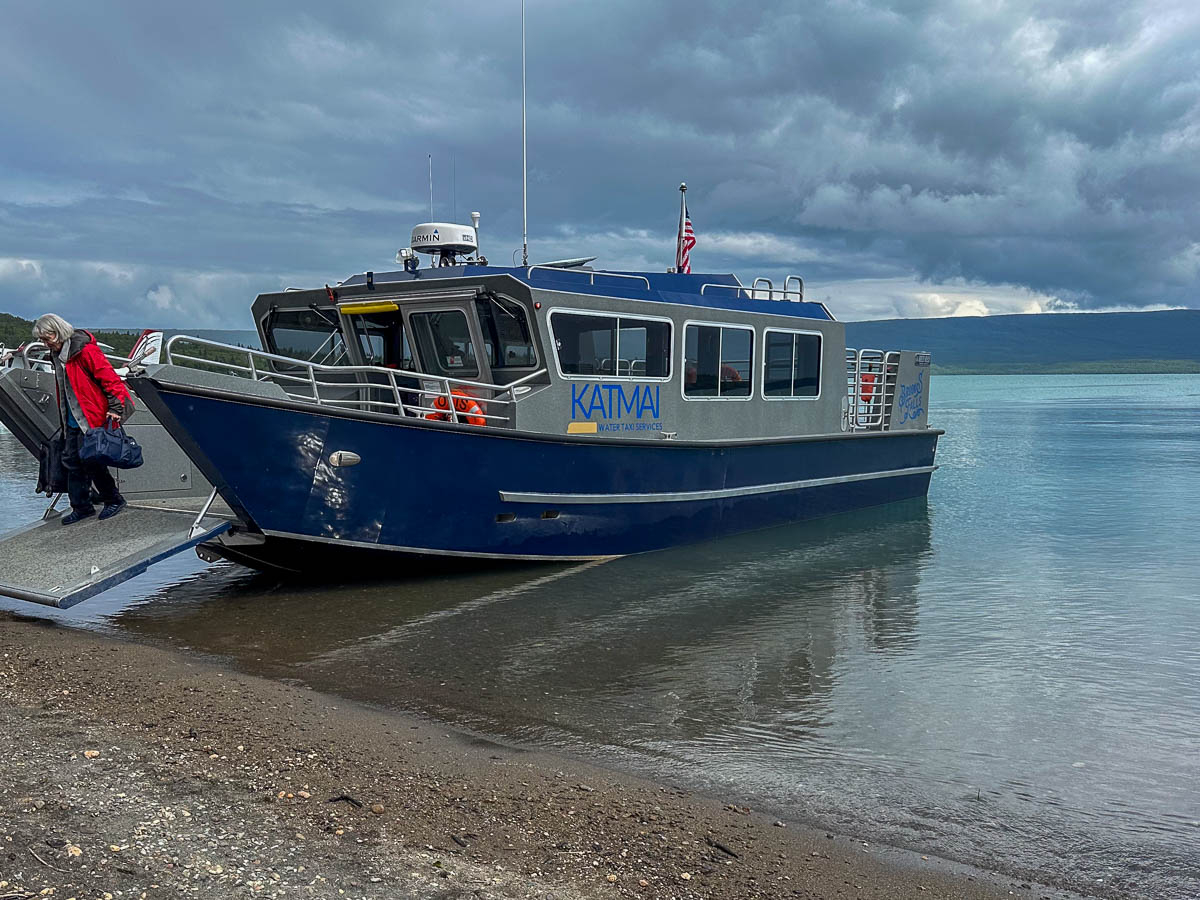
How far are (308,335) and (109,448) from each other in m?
3.25

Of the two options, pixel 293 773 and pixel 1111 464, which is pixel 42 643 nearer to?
pixel 293 773

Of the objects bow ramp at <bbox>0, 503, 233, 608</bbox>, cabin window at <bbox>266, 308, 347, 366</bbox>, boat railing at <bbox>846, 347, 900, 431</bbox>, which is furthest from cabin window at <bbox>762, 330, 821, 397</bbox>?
bow ramp at <bbox>0, 503, 233, 608</bbox>

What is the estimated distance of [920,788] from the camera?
488 cm

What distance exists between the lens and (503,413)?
367 inches

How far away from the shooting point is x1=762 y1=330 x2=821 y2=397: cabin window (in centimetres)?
1169

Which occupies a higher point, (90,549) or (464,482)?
(464,482)

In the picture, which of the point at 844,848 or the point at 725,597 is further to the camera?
the point at 725,597

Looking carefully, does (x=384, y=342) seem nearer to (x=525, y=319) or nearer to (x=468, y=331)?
(x=468, y=331)

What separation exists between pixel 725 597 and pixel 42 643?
5639mm

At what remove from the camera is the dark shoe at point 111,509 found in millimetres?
8281

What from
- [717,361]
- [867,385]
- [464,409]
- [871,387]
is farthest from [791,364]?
[464,409]

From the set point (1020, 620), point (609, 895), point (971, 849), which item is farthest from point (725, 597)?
point (609, 895)

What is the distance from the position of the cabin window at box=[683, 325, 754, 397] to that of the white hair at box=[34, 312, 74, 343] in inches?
227

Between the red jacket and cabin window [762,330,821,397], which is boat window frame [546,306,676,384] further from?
the red jacket
